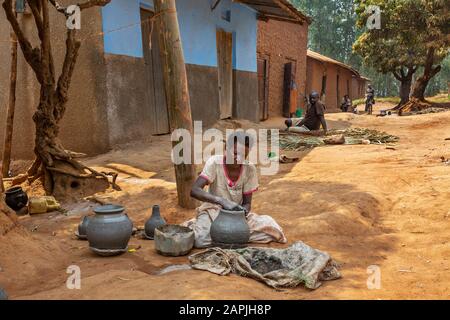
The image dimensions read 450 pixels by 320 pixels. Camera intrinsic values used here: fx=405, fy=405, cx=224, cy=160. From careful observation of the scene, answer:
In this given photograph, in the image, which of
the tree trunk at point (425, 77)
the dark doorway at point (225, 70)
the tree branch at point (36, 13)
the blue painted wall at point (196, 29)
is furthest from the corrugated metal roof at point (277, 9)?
the tree trunk at point (425, 77)

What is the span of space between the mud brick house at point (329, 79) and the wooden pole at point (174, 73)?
17.6m

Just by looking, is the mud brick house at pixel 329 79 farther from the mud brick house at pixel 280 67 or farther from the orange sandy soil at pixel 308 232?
the orange sandy soil at pixel 308 232

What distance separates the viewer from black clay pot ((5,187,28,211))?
5027mm

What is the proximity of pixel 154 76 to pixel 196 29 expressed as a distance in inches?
76.5

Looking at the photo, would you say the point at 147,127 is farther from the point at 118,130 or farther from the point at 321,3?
the point at 321,3

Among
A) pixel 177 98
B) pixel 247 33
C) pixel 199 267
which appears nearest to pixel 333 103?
pixel 247 33

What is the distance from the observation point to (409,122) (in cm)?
1389

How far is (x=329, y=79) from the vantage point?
80.9 feet

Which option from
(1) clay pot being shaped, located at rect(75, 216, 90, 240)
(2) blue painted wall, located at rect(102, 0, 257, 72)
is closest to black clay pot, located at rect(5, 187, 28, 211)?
(1) clay pot being shaped, located at rect(75, 216, 90, 240)

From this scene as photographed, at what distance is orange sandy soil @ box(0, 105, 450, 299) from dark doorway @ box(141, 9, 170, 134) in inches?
52.0

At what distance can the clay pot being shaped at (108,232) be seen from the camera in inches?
134

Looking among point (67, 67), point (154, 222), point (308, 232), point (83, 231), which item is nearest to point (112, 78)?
point (67, 67)

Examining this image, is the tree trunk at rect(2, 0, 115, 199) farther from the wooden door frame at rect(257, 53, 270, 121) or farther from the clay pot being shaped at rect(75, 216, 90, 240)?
the wooden door frame at rect(257, 53, 270, 121)
